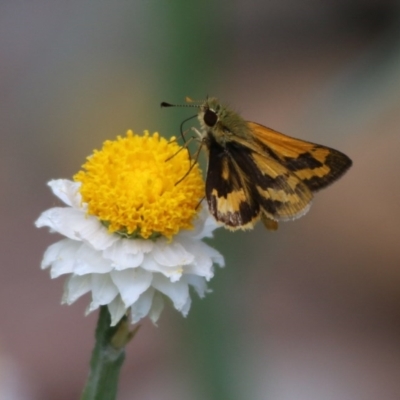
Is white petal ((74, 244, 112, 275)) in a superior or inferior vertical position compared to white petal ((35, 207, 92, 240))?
inferior

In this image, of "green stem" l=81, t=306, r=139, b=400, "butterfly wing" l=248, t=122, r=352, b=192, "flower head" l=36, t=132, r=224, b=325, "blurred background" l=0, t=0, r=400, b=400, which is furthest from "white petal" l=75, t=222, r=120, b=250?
"blurred background" l=0, t=0, r=400, b=400

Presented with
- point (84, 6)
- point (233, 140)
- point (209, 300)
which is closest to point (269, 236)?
point (209, 300)

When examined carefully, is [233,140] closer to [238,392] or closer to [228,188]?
[228,188]

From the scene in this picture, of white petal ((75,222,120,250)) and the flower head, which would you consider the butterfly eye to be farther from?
white petal ((75,222,120,250))

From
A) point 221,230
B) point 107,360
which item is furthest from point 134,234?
point 221,230

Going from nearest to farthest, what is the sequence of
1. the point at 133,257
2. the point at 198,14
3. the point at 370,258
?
the point at 133,257 → the point at 198,14 → the point at 370,258
